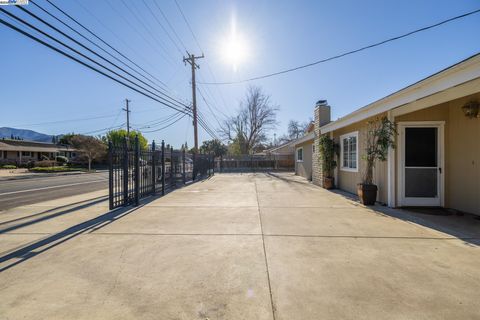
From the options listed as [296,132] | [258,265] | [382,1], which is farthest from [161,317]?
[296,132]

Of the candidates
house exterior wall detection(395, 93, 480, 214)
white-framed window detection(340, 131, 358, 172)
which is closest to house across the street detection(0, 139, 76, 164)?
white-framed window detection(340, 131, 358, 172)

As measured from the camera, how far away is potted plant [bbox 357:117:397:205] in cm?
642

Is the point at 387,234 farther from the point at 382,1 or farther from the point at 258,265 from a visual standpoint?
the point at 382,1

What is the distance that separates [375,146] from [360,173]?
1.61m

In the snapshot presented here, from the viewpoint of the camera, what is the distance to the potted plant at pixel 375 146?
6.42 metres

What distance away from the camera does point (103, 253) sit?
3.43m

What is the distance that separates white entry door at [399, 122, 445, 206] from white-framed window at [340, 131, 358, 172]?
6.85 feet

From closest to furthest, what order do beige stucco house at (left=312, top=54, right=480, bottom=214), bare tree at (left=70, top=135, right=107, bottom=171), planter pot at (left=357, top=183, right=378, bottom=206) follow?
beige stucco house at (left=312, top=54, right=480, bottom=214) < planter pot at (left=357, top=183, right=378, bottom=206) < bare tree at (left=70, top=135, right=107, bottom=171)

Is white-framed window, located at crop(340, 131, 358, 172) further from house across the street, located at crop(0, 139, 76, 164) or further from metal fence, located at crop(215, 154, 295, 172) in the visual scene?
house across the street, located at crop(0, 139, 76, 164)

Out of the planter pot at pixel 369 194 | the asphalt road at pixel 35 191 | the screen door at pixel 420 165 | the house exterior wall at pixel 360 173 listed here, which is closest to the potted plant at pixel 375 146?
the planter pot at pixel 369 194

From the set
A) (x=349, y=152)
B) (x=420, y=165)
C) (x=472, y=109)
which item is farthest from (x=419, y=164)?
(x=349, y=152)

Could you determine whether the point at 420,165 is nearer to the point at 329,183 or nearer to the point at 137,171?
the point at 329,183

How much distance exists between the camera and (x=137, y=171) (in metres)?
7.14

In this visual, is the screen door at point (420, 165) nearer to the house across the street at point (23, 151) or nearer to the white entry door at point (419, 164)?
the white entry door at point (419, 164)
